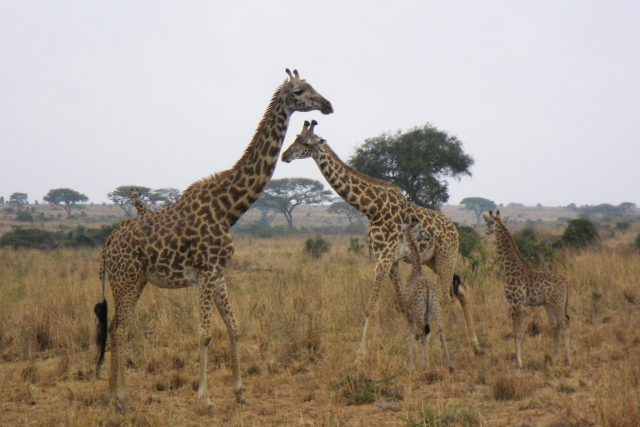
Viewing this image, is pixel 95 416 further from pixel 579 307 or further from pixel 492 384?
pixel 579 307

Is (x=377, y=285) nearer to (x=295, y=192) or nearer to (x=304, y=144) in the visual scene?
(x=304, y=144)

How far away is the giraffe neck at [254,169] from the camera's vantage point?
6.80 meters

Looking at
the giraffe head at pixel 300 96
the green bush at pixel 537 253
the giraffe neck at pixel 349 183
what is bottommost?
the green bush at pixel 537 253

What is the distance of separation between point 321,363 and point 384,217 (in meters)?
2.06

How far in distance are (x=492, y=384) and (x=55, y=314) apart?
21.0 ft

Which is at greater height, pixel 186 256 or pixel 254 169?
pixel 254 169

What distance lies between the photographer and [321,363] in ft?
25.5

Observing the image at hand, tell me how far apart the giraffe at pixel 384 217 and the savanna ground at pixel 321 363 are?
852 millimetres

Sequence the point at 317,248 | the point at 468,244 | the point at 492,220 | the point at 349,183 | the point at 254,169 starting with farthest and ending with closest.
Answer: the point at 317,248, the point at 468,244, the point at 349,183, the point at 492,220, the point at 254,169

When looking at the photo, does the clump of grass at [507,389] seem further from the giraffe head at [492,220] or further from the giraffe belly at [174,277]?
the giraffe belly at [174,277]

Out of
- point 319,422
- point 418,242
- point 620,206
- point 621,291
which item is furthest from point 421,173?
point 620,206

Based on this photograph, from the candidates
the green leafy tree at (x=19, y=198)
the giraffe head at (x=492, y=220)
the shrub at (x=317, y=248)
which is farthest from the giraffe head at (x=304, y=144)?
the green leafy tree at (x=19, y=198)

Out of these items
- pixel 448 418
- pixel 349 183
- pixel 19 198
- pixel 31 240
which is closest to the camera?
pixel 448 418

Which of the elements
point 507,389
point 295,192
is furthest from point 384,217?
point 295,192
